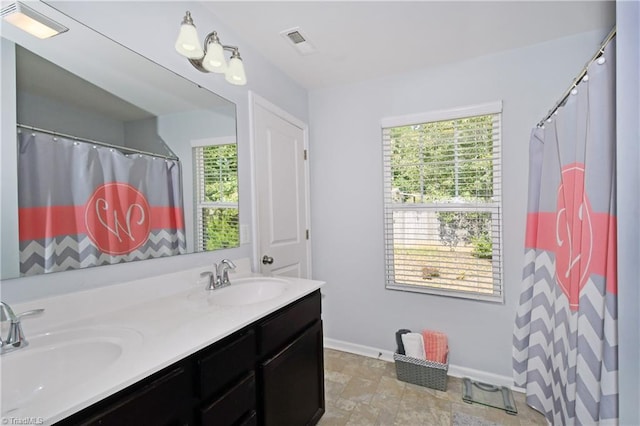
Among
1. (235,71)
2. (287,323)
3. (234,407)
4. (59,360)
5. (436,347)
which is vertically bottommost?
(436,347)

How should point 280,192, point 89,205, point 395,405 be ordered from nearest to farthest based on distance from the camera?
point 89,205 → point 395,405 → point 280,192

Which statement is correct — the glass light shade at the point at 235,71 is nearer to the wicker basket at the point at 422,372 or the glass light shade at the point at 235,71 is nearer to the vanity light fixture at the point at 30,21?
the vanity light fixture at the point at 30,21

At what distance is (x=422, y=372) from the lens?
205cm

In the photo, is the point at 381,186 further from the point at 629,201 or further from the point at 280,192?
the point at 629,201

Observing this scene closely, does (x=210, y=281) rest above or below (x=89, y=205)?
below

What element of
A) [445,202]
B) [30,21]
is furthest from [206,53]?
[445,202]

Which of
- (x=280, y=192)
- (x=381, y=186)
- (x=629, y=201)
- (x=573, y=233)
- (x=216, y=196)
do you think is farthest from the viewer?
(x=381, y=186)

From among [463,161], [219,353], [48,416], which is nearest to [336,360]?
[219,353]

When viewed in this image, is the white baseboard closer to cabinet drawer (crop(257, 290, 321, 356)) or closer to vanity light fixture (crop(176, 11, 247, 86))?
cabinet drawer (crop(257, 290, 321, 356))

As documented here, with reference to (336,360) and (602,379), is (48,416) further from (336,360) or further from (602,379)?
(336,360)

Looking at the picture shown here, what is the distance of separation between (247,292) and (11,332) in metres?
0.93

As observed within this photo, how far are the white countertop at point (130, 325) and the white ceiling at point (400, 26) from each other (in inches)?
59.0

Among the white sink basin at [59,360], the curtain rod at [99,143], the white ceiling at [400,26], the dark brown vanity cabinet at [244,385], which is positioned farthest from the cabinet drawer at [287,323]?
the white ceiling at [400,26]

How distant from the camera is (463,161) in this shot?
7.04 feet
